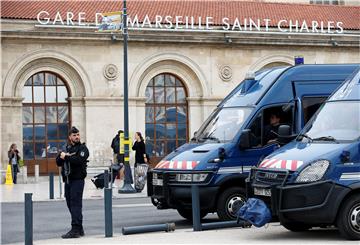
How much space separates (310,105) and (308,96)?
0.20 meters

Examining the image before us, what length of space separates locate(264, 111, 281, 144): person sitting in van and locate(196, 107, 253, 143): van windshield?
0.46 m

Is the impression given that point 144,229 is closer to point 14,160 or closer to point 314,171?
point 314,171

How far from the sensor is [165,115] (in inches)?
1658

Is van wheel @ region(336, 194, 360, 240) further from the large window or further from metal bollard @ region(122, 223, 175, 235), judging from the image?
the large window

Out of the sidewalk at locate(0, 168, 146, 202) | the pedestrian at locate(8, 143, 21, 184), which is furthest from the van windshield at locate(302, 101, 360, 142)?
the pedestrian at locate(8, 143, 21, 184)

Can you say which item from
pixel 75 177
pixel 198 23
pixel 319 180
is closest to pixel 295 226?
pixel 319 180

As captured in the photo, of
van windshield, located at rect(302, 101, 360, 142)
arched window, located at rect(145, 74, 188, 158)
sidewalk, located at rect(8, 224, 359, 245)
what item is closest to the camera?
sidewalk, located at rect(8, 224, 359, 245)

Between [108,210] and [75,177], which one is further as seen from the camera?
[75,177]

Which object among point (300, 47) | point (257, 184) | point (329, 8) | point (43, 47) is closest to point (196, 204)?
point (257, 184)

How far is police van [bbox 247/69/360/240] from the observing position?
13484 mm

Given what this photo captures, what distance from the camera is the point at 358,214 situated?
13.5 meters

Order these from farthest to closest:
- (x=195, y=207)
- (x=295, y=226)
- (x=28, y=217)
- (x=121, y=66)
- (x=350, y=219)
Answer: (x=121, y=66), (x=195, y=207), (x=295, y=226), (x=28, y=217), (x=350, y=219)

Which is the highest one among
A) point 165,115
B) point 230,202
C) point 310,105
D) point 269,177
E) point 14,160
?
point 165,115

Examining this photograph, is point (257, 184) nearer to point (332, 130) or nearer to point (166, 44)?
point (332, 130)
